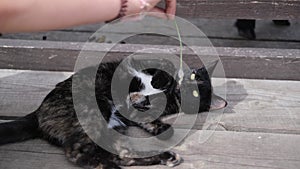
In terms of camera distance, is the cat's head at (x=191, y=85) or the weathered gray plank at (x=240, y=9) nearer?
the cat's head at (x=191, y=85)

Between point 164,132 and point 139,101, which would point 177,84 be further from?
point 164,132

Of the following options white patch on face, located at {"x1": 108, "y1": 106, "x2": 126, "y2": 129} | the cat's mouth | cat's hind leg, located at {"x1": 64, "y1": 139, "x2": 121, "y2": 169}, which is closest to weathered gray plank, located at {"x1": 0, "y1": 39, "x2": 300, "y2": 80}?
the cat's mouth

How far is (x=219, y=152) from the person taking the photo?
145 centimetres

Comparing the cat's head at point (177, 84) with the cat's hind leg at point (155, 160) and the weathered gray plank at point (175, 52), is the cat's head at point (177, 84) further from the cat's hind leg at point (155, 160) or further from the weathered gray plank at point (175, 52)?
the cat's hind leg at point (155, 160)

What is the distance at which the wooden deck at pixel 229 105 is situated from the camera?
1.42m

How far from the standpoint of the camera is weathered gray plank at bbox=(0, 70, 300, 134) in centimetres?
161

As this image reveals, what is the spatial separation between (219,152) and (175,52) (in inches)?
21.3

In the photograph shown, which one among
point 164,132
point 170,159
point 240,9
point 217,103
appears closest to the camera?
point 170,159

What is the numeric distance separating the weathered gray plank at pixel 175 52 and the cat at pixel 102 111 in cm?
6

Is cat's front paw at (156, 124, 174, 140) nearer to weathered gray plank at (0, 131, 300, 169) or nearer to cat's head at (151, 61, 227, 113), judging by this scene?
weathered gray plank at (0, 131, 300, 169)

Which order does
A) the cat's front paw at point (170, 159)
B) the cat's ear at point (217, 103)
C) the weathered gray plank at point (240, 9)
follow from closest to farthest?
the cat's front paw at point (170, 159), the cat's ear at point (217, 103), the weathered gray plank at point (240, 9)

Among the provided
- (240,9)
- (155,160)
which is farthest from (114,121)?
(240,9)

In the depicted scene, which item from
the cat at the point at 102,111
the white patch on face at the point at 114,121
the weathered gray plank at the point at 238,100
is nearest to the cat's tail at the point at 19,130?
the cat at the point at 102,111

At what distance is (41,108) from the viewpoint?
1.59 meters
